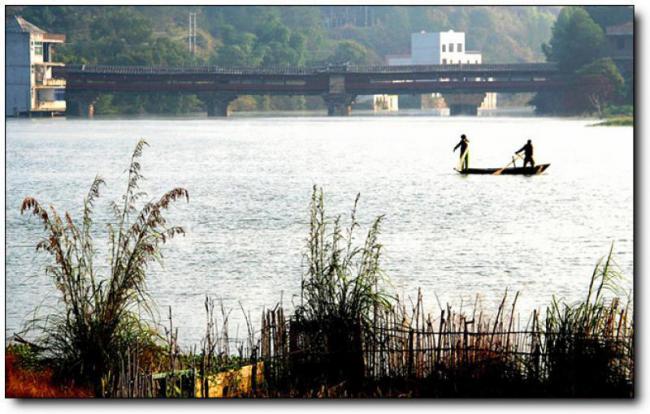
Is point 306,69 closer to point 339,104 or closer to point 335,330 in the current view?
point 339,104

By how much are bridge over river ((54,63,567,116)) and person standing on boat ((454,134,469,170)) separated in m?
1.27

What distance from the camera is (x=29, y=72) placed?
9164 millimetres

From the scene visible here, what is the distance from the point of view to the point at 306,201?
12.8 metres

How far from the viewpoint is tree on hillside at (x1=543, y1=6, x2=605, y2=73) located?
9.17 m

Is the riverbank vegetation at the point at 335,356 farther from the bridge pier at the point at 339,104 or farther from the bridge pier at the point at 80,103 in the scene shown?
the bridge pier at the point at 339,104

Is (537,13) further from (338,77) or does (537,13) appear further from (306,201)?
(306,201)

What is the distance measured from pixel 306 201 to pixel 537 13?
410cm

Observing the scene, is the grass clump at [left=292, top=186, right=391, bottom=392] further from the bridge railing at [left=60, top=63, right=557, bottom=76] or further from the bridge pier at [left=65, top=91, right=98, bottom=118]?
the bridge pier at [left=65, top=91, right=98, bottom=118]

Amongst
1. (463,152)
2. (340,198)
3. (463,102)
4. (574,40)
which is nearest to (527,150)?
(463,152)

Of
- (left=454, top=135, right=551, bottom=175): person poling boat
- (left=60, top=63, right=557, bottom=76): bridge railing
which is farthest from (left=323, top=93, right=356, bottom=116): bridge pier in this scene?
(left=454, top=135, right=551, bottom=175): person poling boat

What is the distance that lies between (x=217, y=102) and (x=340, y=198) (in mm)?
2415

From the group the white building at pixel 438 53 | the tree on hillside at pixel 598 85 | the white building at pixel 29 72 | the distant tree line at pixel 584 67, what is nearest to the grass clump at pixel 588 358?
→ the distant tree line at pixel 584 67

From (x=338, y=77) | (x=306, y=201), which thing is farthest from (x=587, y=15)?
(x=306, y=201)

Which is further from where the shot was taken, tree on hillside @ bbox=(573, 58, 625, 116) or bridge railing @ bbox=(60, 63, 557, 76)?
bridge railing @ bbox=(60, 63, 557, 76)
